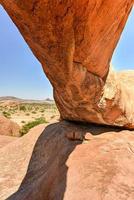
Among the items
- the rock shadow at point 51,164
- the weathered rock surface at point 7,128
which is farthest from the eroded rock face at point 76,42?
the weathered rock surface at point 7,128

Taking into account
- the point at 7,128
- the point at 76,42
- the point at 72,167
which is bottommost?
the point at 7,128

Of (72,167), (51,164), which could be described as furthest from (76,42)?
(51,164)

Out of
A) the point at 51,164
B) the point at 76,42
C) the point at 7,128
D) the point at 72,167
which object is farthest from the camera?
the point at 7,128

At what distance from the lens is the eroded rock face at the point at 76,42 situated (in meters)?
4.34

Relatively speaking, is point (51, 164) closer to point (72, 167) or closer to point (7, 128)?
point (72, 167)

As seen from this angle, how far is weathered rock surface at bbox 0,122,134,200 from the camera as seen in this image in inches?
218

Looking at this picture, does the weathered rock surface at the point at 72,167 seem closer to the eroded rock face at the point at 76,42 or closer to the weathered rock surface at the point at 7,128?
the eroded rock face at the point at 76,42

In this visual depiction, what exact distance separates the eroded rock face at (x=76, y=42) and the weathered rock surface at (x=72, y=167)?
1.91 feet

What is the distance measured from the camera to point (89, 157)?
618cm

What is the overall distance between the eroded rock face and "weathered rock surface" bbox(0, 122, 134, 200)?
0.58 metres

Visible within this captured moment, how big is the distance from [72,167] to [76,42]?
229 centimetres

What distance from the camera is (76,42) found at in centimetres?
502

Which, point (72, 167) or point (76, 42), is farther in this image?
point (72, 167)

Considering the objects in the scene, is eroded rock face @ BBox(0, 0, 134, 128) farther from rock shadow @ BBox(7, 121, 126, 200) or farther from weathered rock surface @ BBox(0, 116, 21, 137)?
weathered rock surface @ BBox(0, 116, 21, 137)
